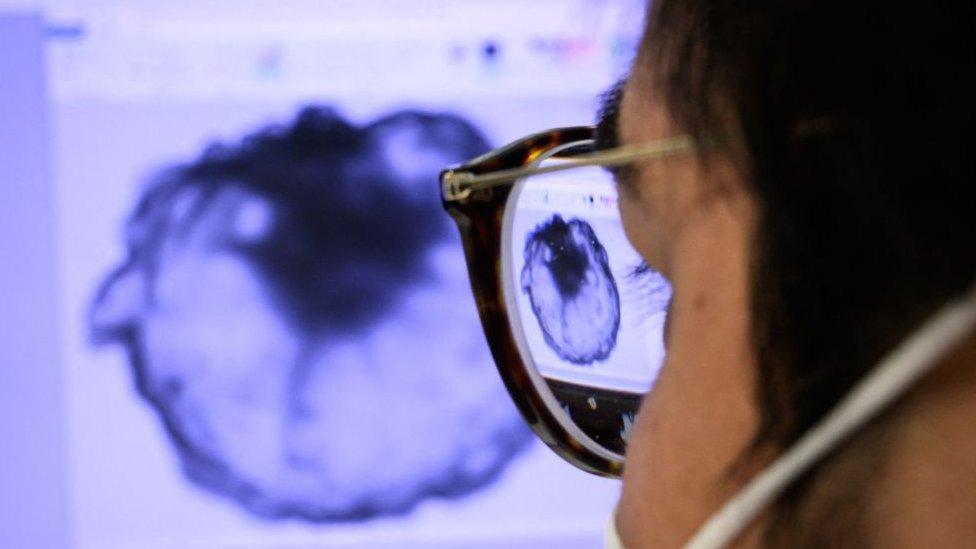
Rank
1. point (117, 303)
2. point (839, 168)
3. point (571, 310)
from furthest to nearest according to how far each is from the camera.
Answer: point (117, 303) → point (571, 310) → point (839, 168)

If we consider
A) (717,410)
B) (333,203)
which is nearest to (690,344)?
(717,410)

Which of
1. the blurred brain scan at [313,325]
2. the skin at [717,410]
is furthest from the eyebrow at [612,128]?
the blurred brain scan at [313,325]

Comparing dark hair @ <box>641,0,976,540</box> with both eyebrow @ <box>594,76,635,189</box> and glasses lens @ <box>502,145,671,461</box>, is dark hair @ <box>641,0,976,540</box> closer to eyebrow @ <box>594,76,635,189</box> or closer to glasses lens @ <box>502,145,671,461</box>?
eyebrow @ <box>594,76,635,189</box>

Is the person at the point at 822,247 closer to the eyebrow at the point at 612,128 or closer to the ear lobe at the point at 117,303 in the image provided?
the eyebrow at the point at 612,128

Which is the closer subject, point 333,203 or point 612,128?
point 612,128

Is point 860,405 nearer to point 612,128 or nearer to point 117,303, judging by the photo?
point 612,128

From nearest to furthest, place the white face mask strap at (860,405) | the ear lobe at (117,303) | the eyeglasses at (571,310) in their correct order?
the white face mask strap at (860,405)
the eyeglasses at (571,310)
the ear lobe at (117,303)

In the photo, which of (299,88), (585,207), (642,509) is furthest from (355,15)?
(642,509)

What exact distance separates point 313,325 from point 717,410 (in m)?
0.58

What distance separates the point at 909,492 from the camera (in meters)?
0.29

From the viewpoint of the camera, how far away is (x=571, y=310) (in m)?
0.51

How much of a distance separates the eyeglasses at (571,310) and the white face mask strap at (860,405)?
0.53ft

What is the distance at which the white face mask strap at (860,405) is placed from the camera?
0.27 m

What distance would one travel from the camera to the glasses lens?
491mm
